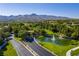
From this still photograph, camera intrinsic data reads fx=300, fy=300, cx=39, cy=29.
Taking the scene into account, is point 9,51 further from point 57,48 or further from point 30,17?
point 57,48

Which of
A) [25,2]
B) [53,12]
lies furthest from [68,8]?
[25,2]

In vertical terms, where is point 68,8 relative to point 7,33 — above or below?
above

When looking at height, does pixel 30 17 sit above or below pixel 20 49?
above

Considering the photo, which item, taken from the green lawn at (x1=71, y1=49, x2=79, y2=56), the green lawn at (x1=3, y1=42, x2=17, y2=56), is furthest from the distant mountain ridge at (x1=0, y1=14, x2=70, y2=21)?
the green lawn at (x1=71, y1=49, x2=79, y2=56)

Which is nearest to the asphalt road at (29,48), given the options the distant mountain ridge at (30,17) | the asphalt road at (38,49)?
the asphalt road at (38,49)

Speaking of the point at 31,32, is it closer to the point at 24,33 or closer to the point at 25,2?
the point at 24,33

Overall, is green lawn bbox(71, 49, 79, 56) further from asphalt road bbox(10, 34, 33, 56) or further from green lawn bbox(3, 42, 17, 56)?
green lawn bbox(3, 42, 17, 56)

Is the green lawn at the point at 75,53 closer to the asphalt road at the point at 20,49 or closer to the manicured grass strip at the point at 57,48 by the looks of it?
the manicured grass strip at the point at 57,48

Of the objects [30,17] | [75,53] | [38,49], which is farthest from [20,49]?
[75,53]
